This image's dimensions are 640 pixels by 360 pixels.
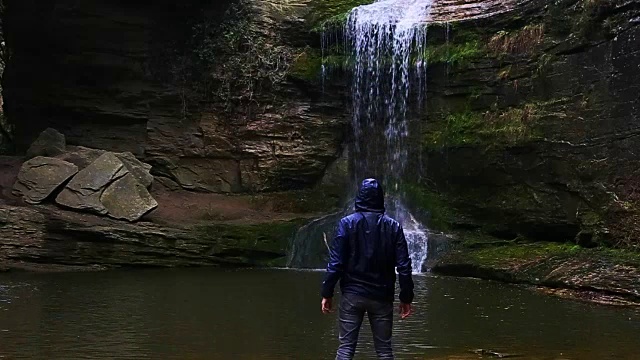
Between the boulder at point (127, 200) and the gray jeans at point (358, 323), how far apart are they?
35.9 ft

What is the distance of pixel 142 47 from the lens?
18.5 meters

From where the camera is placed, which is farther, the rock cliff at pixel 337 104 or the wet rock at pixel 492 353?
the rock cliff at pixel 337 104

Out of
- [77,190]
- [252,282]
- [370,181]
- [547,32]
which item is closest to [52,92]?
[77,190]

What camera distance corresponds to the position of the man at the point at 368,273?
4777 mm

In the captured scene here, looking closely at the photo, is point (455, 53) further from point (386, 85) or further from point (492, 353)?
point (492, 353)

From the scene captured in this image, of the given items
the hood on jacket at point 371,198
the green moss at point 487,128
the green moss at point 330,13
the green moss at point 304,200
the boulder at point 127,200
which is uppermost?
the green moss at point 330,13

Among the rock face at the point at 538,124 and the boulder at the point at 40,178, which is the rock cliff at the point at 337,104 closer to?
the rock face at the point at 538,124

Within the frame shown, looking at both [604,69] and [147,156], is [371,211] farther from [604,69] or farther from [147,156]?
[147,156]

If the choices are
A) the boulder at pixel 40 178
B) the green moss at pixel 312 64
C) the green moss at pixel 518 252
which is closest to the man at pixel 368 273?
the green moss at pixel 518 252

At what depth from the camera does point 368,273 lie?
478cm

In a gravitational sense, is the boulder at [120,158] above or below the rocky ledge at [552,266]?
above

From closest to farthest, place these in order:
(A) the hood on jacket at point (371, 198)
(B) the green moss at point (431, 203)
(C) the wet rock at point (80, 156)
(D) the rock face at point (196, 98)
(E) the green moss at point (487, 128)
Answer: (A) the hood on jacket at point (371, 198) < (E) the green moss at point (487, 128) < (B) the green moss at point (431, 203) < (C) the wet rock at point (80, 156) < (D) the rock face at point (196, 98)

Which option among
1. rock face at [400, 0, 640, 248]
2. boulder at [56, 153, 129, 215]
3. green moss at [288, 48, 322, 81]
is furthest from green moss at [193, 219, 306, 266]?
green moss at [288, 48, 322, 81]

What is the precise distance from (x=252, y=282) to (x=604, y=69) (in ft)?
24.4
